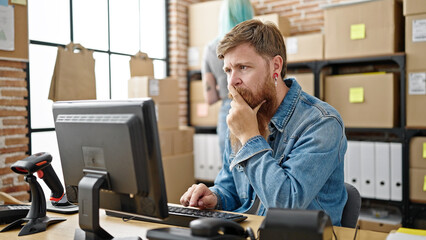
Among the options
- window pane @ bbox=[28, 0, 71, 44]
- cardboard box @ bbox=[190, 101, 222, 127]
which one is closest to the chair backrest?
window pane @ bbox=[28, 0, 71, 44]

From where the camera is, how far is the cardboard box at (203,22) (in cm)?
411

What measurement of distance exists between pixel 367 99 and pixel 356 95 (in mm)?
86

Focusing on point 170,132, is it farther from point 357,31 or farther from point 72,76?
point 357,31

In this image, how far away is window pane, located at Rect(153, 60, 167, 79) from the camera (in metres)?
4.21

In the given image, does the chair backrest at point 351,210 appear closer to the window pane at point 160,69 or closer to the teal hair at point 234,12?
the teal hair at point 234,12

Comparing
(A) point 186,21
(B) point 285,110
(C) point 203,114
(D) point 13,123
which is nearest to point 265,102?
(B) point 285,110

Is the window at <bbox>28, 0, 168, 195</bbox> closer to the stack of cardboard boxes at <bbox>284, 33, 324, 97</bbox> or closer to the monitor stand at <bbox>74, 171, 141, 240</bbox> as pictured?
the stack of cardboard boxes at <bbox>284, 33, 324, 97</bbox>

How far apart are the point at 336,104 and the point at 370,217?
2.96 ft

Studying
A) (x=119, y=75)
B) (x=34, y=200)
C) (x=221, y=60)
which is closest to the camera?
(x=34, y=200)

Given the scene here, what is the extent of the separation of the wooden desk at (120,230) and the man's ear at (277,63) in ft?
1.70

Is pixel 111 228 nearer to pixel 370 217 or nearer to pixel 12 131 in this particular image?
pixel 12 131

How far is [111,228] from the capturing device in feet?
4.17

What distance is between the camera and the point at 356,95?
3297 millimetres

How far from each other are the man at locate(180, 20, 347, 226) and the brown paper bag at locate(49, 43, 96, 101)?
152 centimetres
